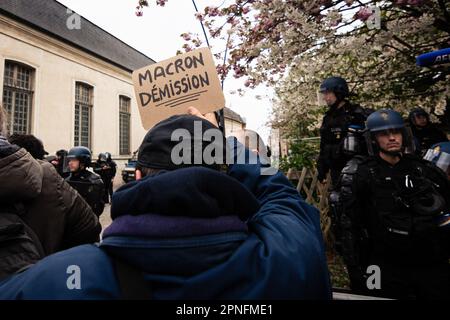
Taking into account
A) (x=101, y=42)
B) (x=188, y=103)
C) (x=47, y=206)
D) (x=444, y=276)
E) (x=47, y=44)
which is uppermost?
(x=101, y=42)

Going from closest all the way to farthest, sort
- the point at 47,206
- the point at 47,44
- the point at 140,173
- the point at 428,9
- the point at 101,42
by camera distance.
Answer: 1. the point at 140,173
2. the point at 47,206
3. the point at 428,9
4. the point at 47,44
5. the point at 101,42

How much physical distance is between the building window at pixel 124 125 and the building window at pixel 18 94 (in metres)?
5.72

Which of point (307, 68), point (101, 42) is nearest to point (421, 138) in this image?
point (307, 68)

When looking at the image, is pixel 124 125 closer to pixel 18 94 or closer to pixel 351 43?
pixel 18 94

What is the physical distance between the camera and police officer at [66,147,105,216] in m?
3.61

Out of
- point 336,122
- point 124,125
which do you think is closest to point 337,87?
point 336,122

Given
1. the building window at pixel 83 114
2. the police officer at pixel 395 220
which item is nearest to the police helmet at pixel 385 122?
the police officer at pixel 395 220

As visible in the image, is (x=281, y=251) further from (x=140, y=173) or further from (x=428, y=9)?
(x=428, y=9)

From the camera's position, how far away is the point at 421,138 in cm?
369

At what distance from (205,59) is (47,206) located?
1131mm

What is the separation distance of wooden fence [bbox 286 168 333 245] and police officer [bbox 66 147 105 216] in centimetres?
282

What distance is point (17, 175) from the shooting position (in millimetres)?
1239

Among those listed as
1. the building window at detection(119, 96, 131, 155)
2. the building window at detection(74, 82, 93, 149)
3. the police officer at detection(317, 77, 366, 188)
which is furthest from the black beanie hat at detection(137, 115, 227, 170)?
the building window at detection(119, 96, 131, 155)

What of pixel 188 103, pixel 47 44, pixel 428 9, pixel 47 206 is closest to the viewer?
pixel 47 206
